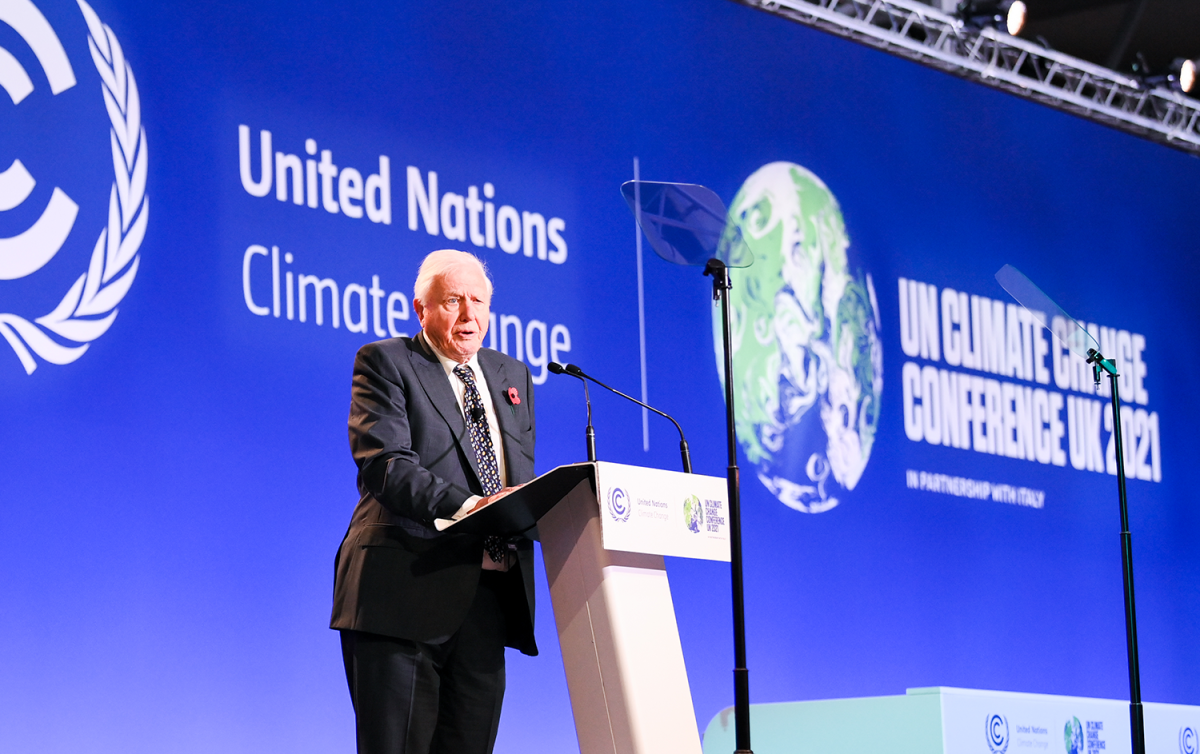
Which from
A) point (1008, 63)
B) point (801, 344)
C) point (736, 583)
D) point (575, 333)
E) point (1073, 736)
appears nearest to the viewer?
point (736, 583)

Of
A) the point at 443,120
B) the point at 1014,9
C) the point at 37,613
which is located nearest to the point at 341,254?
the point at 443,120

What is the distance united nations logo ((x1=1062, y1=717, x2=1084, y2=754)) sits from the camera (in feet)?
14.5

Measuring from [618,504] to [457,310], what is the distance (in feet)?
1.92

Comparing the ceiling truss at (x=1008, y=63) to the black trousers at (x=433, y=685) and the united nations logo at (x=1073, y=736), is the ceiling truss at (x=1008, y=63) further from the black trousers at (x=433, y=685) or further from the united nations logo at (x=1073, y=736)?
the black trousers at (x=433, y=685)

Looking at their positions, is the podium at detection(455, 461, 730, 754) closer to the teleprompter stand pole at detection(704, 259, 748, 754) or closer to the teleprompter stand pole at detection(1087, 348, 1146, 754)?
the teleprompter stand pole at detection(704, 259, 748, 754)

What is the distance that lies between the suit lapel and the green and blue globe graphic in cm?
311

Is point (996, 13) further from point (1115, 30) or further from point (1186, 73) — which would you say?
point (1115, 30)

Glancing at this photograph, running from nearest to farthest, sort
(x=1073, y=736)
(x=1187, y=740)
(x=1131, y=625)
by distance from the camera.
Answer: (x=1131, y=625), (x=1073, y=736), (x=1187, y=740)

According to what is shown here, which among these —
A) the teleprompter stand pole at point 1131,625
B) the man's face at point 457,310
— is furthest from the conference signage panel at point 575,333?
the teleprompter stand pole at point 1131,625

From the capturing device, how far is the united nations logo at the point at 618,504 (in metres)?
2.61

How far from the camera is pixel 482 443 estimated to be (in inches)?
116

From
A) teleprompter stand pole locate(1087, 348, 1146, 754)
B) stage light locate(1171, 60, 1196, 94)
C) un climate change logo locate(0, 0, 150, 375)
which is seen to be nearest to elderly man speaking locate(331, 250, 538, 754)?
un climate change logo locate(0, 0, 150, 375)

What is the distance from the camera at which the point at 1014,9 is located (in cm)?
684

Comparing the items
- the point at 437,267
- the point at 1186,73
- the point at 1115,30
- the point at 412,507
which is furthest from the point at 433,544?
the point at 1115,30
